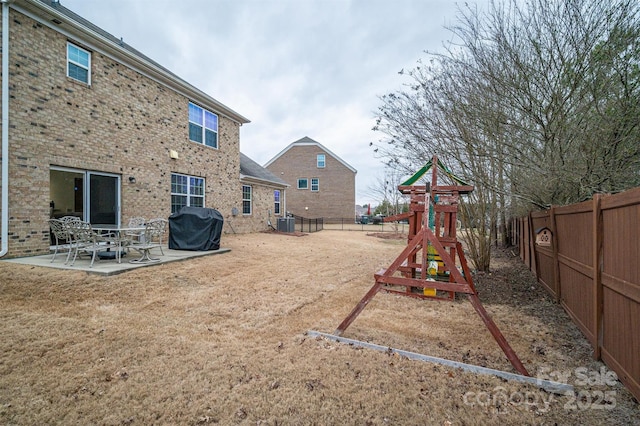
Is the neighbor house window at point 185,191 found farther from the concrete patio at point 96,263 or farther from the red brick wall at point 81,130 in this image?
the concrete patio at point 96,263

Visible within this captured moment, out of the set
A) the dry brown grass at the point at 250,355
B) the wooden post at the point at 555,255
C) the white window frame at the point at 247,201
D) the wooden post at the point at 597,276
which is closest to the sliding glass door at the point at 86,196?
the dry brown grass at the point at 250,355

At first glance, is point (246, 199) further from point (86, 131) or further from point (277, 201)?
point (86, 131)

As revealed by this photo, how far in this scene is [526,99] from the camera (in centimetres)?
539

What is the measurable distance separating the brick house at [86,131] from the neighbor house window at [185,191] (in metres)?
0.04

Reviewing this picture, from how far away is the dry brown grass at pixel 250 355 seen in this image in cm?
227

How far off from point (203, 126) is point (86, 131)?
5451mm

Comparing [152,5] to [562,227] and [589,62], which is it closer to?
[589,62]

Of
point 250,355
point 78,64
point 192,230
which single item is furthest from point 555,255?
point 78,64

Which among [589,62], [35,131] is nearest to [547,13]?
[589,62]

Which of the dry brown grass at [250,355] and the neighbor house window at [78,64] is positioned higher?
the neighbor house window at [78,64]

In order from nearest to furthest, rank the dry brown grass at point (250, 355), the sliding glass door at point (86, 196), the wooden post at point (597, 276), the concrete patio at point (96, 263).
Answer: the dry brown grass at point (250, 355)
the wooden post at point (597, 276)
the concrete patio at point (96, 263)
the sliding glass door at point (86, 196)

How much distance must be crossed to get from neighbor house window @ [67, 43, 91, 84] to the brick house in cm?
3

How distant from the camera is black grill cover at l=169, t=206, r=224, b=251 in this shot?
9.04 meters

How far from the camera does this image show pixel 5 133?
21.4ft
